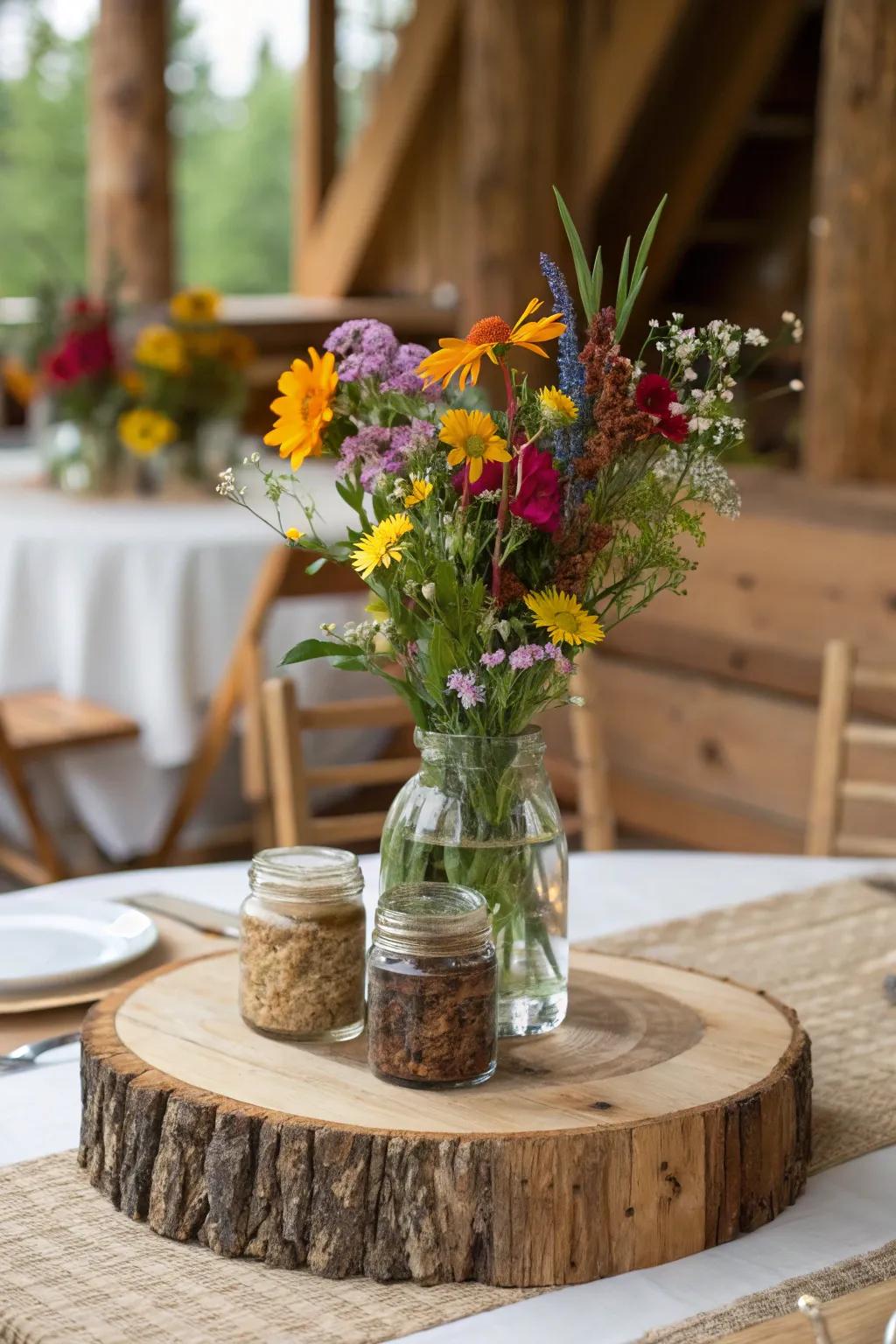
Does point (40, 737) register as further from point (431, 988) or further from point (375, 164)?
point (375, 164)

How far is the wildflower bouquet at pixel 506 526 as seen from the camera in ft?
3.38

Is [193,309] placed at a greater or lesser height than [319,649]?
greater

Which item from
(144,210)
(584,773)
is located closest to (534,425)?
(584,773)

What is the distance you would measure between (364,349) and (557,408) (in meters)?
0.15

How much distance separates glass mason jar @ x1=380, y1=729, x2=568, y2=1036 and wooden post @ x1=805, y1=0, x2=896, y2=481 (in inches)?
103

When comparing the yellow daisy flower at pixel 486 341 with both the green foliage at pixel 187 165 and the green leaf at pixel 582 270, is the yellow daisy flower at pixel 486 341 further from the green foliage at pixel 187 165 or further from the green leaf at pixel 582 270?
the green foliage at pixel 187 165

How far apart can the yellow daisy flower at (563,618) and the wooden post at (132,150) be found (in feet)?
13.7

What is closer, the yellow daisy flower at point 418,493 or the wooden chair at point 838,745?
the yellow daisy flower at point 418,493

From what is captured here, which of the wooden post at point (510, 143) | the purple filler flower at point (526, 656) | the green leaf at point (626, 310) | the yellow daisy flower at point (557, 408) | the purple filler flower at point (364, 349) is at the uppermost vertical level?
the wooden post at point (510, 143)

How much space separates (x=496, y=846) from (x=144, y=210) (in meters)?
4.60

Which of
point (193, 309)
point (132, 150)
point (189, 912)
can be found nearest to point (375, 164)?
point (132, 150)

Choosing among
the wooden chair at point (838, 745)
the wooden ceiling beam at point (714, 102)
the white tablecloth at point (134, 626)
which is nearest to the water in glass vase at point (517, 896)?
the wooden chair at point (838, 745)

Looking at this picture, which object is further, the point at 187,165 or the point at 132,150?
the point at 187,165

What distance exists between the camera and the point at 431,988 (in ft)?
3.39
